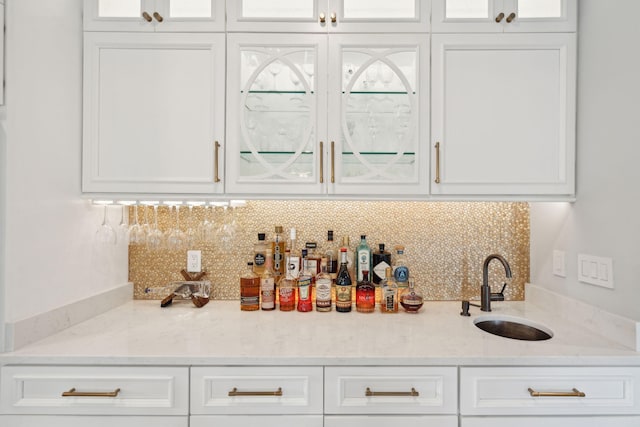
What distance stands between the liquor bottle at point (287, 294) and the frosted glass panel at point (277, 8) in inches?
47.9

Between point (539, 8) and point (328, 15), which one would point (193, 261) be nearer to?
point (328, 15)

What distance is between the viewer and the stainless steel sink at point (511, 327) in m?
1.65

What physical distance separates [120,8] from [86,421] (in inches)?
65.9

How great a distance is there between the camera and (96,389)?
4.14 ft

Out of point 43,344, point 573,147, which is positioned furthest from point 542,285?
point 43,344

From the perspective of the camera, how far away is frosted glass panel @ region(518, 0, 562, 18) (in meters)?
1.62

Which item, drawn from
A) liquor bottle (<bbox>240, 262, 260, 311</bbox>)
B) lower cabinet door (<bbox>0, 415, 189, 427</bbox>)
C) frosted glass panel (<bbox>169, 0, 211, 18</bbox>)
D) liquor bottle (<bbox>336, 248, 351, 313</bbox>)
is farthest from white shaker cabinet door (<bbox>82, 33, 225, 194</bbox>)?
lower cabinet door (<bbox>0, 415, 189, 427</bbox>)

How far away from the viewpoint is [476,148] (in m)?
1.61

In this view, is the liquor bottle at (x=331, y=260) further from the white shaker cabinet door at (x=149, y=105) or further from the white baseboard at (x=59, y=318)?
the white baseboard at (x=59, y=318)

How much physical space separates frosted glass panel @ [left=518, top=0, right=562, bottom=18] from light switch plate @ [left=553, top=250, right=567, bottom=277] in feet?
3.53

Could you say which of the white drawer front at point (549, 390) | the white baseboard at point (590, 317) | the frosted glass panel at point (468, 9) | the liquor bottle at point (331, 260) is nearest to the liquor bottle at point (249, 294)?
the liquor bottle at point (331, 260)

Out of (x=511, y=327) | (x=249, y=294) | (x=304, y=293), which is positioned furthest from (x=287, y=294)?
(x=511, y=327)

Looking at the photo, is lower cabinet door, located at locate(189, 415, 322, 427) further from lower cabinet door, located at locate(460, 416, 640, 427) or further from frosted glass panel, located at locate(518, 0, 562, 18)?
frosted glass panel, located at locate(518, 0, 562, 18)

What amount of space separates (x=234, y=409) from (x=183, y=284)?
2.72ft
